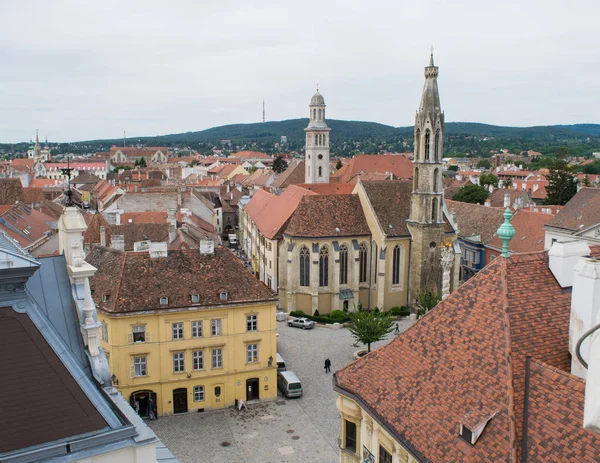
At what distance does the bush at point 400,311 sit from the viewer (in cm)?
5286

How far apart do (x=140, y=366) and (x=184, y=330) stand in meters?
3.06

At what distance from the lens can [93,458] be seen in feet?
33.4

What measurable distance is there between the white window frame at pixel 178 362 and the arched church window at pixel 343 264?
77.3 feet

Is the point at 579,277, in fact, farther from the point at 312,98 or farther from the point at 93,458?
the point at 312,98

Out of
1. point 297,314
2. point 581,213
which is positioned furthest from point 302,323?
point 581,213

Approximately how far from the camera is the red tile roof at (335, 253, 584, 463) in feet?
40.8

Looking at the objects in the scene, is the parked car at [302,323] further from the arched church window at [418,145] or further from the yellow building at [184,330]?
the arched church window at [418,145]

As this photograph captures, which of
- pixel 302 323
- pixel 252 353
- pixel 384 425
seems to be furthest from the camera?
pixel 302 323

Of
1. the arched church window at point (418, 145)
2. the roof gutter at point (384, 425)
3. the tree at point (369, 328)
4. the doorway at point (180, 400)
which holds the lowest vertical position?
the doorway at point (180, 400)

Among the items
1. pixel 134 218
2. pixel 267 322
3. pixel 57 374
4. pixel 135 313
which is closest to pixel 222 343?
pixel 267 322

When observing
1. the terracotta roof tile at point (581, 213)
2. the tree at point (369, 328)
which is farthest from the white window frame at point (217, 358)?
the terracotta roof tile at point (581, 213)

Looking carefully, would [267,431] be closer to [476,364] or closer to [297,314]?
[476,364]

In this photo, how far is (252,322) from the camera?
33625 mm

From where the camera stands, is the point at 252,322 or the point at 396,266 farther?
the point at 396,266
